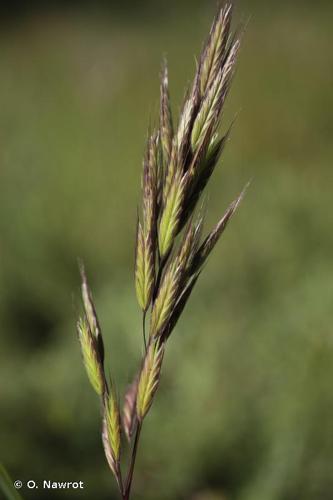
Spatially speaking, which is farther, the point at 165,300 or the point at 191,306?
the point at 191,306

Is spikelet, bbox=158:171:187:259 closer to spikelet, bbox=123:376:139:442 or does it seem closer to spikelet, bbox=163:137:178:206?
spikelet, bbox=163:137:178:206

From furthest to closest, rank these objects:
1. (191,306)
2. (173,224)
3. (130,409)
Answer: (191,306)
(130,409)
(173,224)

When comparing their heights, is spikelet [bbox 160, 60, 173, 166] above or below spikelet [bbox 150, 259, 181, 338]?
above

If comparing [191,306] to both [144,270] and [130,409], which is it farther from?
[144,270]

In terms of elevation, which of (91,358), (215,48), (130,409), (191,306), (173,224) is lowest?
(191,306)

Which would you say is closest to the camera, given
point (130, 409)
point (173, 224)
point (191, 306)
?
point (173, 224)

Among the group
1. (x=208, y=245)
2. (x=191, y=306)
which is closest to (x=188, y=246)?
(x=208, y=245)

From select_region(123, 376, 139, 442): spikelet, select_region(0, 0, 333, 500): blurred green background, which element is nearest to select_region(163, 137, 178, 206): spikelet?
select_region(0, 0, 333, 500): blurred green background
